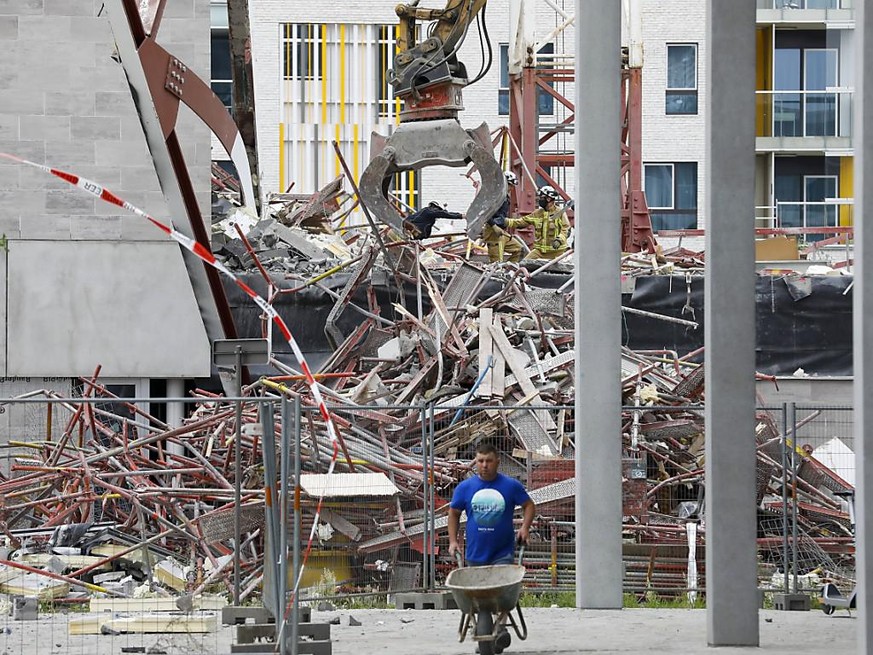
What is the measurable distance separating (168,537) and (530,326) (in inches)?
266

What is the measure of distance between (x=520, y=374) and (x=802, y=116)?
116 ft

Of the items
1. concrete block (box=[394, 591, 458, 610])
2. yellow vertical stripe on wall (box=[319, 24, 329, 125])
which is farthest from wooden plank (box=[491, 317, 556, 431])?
yellow vertical stripe on wall (box=[319, 24, 329, 125])

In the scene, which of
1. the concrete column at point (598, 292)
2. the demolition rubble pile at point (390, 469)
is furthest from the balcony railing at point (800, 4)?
the concrete column at point (598, 292)

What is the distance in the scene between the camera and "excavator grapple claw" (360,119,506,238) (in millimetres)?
15055

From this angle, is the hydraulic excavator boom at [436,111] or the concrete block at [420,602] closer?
the hydraulic excavator boom at [436,111]

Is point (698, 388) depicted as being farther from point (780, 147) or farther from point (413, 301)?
point (780, 147)

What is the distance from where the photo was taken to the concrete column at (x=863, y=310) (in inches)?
386

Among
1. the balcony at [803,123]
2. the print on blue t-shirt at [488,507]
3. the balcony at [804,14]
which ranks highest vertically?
the balcony at [804,14]

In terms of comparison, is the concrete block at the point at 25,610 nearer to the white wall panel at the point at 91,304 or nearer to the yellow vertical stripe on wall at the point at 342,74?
the white wall panel at the point at 91,304

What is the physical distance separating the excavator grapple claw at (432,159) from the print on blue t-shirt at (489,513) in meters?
3.52

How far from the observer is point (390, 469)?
1825 centimetres

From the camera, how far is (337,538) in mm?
17578

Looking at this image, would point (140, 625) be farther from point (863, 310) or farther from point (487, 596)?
point (863, 310)

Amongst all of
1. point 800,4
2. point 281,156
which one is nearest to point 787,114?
point 800,4
